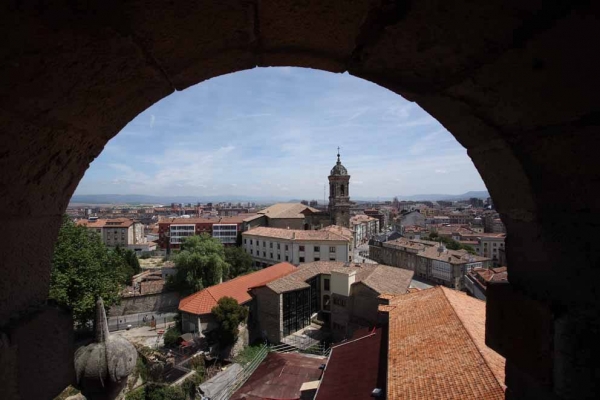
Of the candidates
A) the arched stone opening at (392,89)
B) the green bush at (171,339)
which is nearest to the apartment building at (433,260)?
the green bush at (171,339)

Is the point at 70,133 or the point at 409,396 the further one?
the point at 409,396

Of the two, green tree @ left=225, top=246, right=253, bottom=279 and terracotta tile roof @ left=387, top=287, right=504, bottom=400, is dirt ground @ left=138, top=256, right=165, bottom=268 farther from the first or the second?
terracotta tile roof @ left=387, top=287, right=504, bottom=400

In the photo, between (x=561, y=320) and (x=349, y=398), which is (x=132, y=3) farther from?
(x=349, y=398)

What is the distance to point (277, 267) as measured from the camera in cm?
2836

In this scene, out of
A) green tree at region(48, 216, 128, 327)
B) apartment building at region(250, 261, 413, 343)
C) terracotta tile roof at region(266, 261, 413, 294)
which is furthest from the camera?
apartment building at region(250, 261, 413, 343)

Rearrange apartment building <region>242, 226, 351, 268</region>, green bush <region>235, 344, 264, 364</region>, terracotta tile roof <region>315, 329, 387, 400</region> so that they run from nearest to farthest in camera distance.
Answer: terracotta tile roof <region>315, 329, 387, 400</region> → green bush <region>235, 344, 264, 364</region> → apartment building <region>242, 226, 351, 268</region>

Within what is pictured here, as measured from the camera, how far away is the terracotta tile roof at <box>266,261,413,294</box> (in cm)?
1836

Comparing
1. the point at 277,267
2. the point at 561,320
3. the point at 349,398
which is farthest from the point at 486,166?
the point at 277,267

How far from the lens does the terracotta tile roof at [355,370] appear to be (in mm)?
8562

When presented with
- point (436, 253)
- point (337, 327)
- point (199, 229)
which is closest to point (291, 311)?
point (337, 327)

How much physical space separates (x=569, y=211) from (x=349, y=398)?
339 inches

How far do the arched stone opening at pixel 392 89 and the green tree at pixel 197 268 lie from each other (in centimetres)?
2600

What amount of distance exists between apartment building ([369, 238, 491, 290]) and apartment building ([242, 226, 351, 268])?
14016 mm

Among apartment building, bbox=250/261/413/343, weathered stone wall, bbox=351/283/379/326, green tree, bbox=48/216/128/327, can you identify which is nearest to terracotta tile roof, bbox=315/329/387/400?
weathered stone wall, bbox=351/283/379/326
